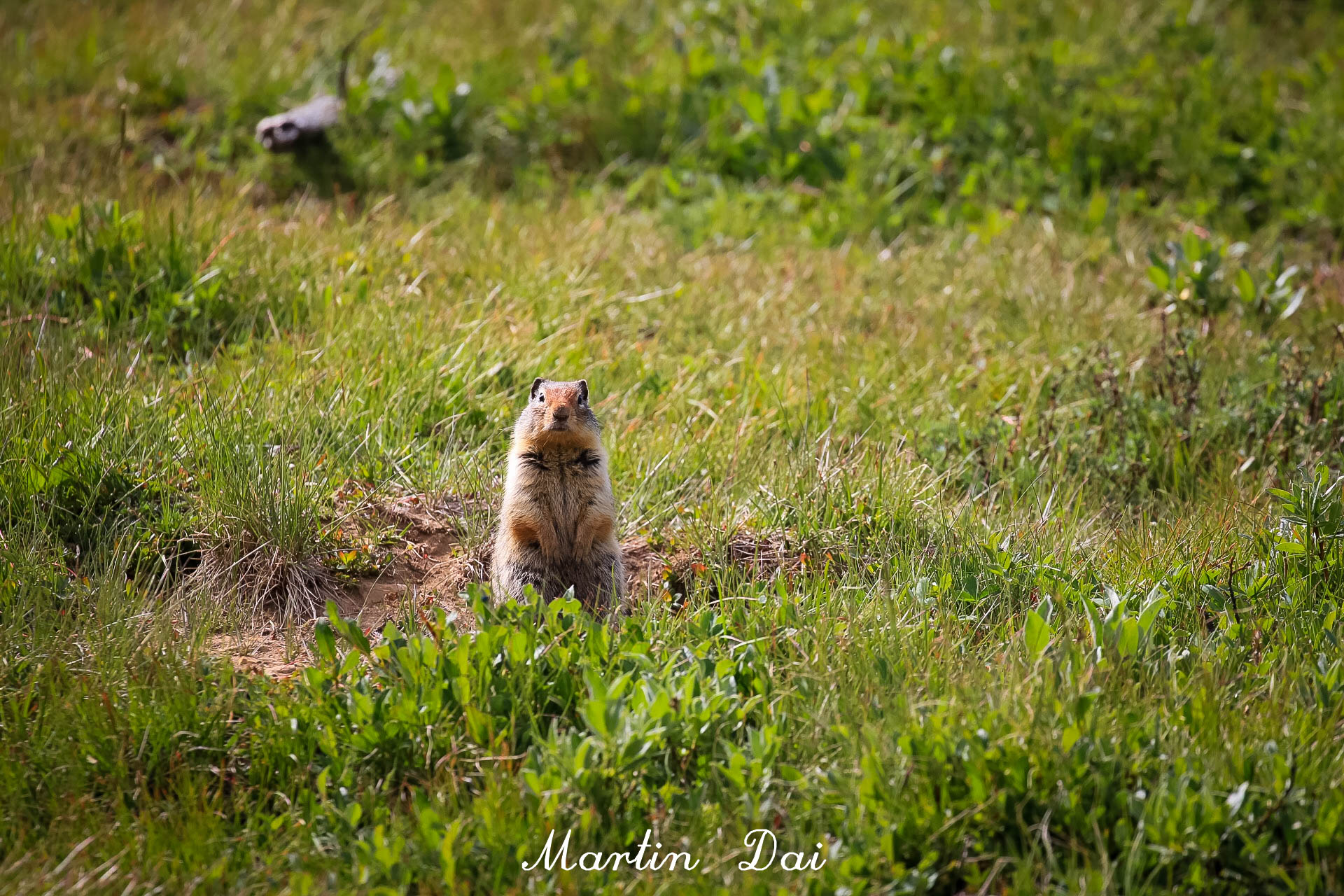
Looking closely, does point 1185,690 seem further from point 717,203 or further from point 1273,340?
point 717,203

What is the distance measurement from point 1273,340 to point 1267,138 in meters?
3.34

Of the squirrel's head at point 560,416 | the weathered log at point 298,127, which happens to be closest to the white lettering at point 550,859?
the squirrel's head at point 560,416

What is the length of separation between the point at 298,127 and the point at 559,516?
511 centimetres

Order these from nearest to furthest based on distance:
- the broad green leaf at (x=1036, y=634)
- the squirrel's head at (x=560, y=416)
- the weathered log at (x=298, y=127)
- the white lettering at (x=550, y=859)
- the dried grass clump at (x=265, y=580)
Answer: the white lettering at (x=550, y=859), the broad green leaf at (x=1036, y=634), the squirrel's head at (x=560, y=416), the dried grass clump at (x=265, y=580), the weathered log at (x=298, y=127)

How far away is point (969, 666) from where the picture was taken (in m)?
3.57

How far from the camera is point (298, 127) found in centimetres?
789

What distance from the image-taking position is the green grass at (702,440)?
3088 mm

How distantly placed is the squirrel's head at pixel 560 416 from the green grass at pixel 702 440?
0.69m

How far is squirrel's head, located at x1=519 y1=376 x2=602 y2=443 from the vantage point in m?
4.11

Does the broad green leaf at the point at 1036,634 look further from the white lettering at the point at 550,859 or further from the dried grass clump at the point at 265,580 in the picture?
the dried grass clump at the point at 265,580

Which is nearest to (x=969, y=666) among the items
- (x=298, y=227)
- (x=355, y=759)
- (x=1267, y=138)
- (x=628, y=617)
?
(x=628, y=617)

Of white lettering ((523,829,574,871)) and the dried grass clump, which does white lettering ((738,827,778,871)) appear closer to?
white lettering ((523,829,574,871))

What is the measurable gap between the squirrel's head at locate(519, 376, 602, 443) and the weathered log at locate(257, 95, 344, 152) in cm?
464

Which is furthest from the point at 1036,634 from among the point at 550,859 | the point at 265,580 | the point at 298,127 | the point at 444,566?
the point at 298,127
